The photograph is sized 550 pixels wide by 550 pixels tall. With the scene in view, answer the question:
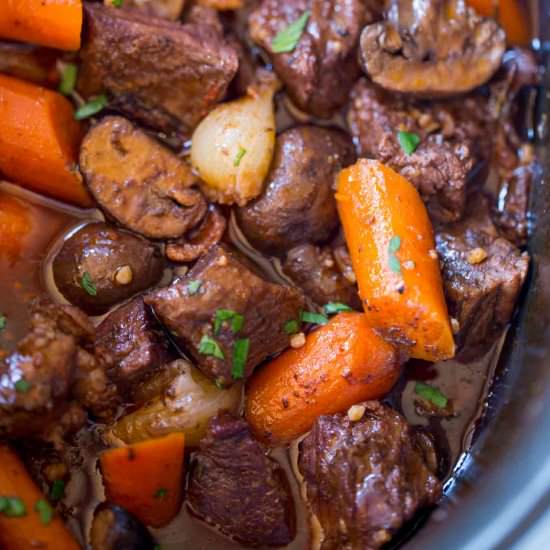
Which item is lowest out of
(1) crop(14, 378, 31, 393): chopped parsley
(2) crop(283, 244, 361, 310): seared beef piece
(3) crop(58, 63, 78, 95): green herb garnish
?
(1) crop(14, 378, 31, 393): chopped parsley

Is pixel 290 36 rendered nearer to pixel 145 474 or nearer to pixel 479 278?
pixel 479 278

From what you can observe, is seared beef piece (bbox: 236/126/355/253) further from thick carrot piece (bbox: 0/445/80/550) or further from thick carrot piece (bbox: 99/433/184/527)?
thick carrot piece (bbox: 0/445/80/550)

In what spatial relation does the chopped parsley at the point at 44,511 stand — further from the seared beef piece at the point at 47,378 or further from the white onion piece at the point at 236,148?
the white onion piece at the point at 236,148

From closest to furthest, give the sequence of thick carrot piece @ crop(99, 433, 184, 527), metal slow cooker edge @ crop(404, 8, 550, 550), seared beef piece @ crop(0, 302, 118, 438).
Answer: metal slow cooker edge @ crop(404, 8, 550, 550) → seared beef piece @ crop(0, 302, 118, 438) → thick carrot piece @ crop(99, 433, 184, 527)

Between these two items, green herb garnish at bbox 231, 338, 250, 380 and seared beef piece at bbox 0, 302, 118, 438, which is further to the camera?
green herb garnish at bbox 231, 338, 250, 380

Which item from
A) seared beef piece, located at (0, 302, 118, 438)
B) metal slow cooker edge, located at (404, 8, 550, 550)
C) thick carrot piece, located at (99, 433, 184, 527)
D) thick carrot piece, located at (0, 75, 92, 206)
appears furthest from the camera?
thick carrot piece, located at (0, 75, 92, 206)

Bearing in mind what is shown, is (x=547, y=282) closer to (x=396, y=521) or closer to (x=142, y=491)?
(x=396, y=521)

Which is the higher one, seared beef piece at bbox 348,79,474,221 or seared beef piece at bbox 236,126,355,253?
seared beef piece at bbox 348,79,474,221

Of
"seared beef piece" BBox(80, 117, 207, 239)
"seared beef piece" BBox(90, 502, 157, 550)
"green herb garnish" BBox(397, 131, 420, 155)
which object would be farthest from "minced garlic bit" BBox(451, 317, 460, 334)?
"seared beef piece" BBox(90, 502, 157, 550)

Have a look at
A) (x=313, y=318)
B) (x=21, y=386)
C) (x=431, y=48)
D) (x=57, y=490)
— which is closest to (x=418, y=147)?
(x=431, y=48)

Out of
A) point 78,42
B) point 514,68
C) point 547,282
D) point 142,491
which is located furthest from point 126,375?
point 514,68
